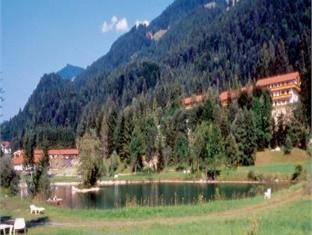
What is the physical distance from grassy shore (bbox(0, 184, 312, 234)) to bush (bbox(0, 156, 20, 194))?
13.5 metres

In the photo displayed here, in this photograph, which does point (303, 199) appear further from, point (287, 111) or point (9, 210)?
point (287, 111)

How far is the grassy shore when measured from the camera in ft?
76.6

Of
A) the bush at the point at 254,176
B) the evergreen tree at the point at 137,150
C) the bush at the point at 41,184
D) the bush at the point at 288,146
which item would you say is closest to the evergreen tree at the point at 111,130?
the evergreen tree at the point at 137,150

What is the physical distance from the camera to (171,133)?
105 meters

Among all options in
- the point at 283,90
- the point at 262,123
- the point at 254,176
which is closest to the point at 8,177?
the point at 254,176

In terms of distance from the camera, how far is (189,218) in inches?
1166

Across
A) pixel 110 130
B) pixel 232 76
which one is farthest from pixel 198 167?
pixel 232 76

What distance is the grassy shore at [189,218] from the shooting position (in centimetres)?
2336

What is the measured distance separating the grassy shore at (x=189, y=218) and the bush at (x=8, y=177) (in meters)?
13.5

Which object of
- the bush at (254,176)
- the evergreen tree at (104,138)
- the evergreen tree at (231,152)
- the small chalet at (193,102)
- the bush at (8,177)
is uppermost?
the small chalet at (193,102)

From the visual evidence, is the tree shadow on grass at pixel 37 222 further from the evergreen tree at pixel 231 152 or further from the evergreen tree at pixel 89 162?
the evergreen tree at pixel 231 152

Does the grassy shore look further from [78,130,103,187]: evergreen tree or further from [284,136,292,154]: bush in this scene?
[284,136,292,154]: bush

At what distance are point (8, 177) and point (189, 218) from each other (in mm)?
28047

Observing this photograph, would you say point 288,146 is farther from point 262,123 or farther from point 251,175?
point 251,175
